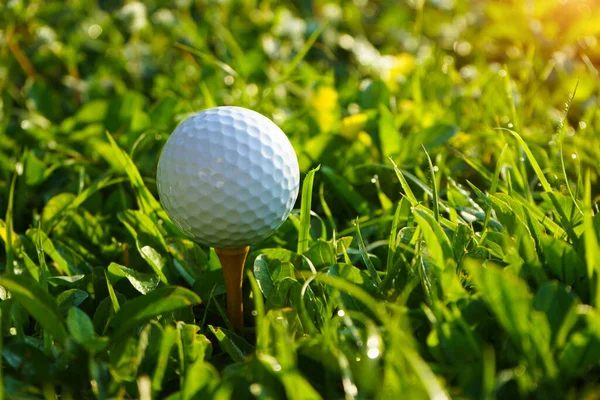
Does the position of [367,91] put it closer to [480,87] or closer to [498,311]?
[480,87]

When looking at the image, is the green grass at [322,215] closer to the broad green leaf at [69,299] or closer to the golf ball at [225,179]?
the broad green leaf at [69,299]

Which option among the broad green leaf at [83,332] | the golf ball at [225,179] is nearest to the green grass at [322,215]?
the broad green leaf at [83,332]

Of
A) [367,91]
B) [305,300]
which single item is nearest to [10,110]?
[367,91]

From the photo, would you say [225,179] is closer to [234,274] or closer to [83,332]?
[234,274]

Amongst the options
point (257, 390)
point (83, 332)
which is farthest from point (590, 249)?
point (83, 332)

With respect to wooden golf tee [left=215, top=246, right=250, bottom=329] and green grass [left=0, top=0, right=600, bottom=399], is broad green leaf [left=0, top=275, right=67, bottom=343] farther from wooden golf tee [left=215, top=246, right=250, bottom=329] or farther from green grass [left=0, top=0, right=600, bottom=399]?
wooden golf tee [left=215, top=246, right=250, bottom=329]

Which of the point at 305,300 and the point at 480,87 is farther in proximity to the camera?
the point at 480,87
